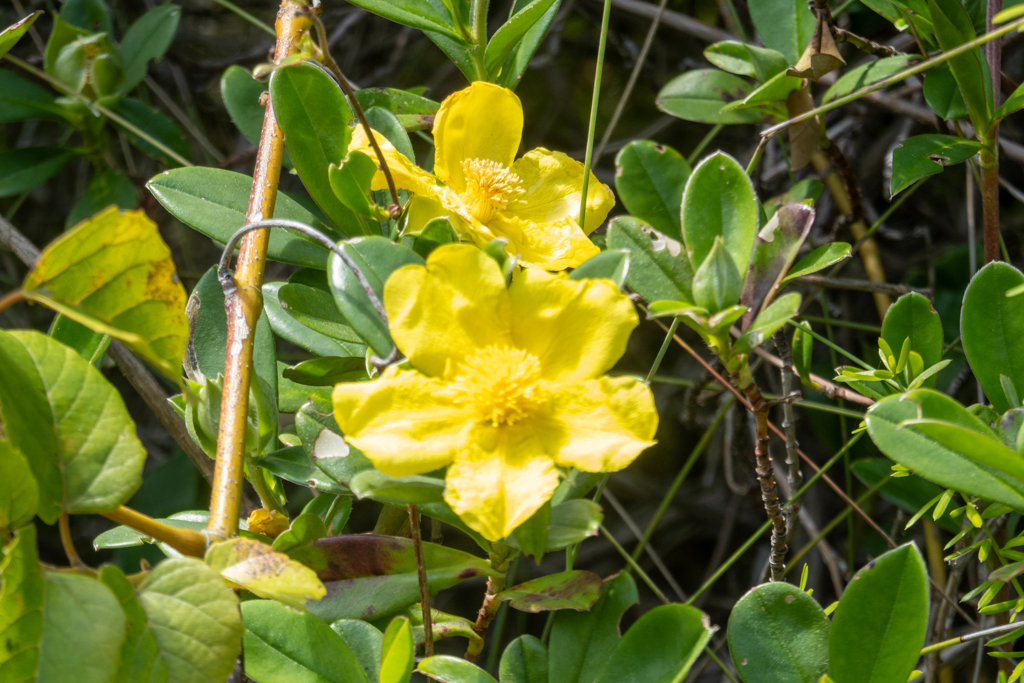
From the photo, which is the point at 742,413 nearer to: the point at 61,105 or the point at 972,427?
the point at 972,427

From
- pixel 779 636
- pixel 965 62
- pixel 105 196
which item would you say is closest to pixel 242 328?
pixel 779 636

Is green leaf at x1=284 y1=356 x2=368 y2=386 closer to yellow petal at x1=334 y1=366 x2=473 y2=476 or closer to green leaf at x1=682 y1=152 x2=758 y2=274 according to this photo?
yellow petal at x1=334 y1=366 x2=473 y2=476

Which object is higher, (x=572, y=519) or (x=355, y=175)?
(x=355, y=175)

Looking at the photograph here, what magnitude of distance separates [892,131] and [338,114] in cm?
136

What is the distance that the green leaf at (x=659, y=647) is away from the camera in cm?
65

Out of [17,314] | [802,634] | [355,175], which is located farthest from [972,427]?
[17,314]

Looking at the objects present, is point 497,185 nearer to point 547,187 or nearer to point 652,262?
point 547,187

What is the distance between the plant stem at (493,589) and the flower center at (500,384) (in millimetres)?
120

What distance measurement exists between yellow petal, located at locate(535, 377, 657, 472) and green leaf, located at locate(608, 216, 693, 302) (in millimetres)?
151

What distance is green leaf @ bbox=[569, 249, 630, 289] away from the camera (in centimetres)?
64

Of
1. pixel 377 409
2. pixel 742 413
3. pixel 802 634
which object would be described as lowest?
pixel 742 413

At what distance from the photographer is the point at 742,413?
1.35 metres

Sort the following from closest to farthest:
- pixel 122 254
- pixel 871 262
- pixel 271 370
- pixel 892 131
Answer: pixel 122 254 < pixel 271 370 < pixel 871 262 < pixel 892 131

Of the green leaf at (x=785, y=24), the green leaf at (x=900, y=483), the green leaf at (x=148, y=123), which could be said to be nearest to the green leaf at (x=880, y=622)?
the green leaf at (x=900, y=483)
